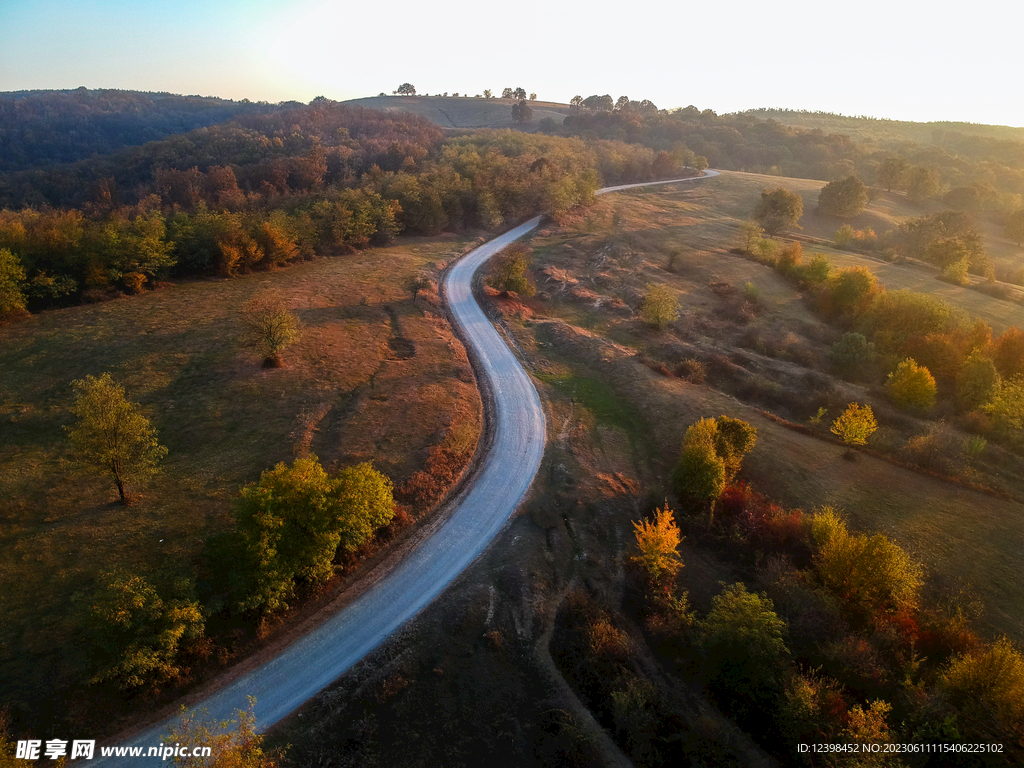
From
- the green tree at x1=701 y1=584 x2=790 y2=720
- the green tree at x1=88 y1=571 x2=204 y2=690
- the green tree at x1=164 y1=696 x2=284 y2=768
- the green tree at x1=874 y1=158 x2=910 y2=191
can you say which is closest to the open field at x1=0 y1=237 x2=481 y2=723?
the green tree at x1=88 y1=571 x2=204 y2=690

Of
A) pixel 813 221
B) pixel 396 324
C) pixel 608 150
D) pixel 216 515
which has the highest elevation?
pixel 608 150

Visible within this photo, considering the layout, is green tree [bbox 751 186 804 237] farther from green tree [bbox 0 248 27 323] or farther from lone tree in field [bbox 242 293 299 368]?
green tree [bbox 0 248 27 323]

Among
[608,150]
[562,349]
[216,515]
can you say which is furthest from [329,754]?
[608,150]

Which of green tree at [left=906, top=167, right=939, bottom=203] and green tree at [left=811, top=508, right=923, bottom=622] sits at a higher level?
green tree at [left=906, top=167, right=939, bottom=203]

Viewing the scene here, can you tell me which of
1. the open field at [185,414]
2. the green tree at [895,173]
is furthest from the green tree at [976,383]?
the green tree at [895,173]

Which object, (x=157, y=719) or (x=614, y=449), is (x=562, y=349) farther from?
(x=157, y=719)

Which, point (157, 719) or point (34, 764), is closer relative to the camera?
point (34, 764)
